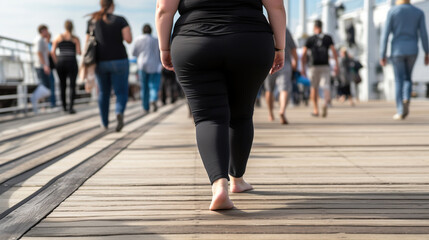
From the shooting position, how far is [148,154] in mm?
5430

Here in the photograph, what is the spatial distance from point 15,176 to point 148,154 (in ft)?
4.93

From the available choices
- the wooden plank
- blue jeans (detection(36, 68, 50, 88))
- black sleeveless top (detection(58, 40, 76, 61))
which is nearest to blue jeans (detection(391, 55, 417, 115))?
the wooden plank

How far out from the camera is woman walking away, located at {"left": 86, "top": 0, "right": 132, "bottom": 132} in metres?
7.46

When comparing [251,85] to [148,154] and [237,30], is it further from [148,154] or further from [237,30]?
[148,154]

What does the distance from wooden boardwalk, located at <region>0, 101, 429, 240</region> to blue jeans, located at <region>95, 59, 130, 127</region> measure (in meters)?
1.75

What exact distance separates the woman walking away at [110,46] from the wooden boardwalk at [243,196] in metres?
1.76

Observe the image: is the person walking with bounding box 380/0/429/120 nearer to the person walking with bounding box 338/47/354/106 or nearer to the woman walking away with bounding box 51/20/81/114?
the woman walking away with bounding box 51/20/81/114

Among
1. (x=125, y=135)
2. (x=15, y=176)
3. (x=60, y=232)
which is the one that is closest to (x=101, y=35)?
A: (x=125, y=135)

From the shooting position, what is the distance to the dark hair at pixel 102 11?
751 cm

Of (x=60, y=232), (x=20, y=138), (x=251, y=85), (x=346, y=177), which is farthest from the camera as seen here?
(x=20, y=138)

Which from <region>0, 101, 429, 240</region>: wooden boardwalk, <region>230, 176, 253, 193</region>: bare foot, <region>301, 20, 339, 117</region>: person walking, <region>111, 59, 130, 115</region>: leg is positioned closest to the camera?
<region>0, 101, 429, 240</region>: wooden boardwalk

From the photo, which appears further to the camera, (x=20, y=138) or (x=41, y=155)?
(x=20, y=138)

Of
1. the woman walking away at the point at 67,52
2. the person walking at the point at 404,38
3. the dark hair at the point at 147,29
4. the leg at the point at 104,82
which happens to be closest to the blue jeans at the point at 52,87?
the woman walking away at the point at 67,52

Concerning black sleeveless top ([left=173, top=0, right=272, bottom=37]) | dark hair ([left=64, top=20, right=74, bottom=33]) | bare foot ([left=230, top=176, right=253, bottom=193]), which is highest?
dark hair ([left=64, top=20, right=74, bottom=33])
